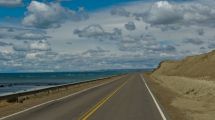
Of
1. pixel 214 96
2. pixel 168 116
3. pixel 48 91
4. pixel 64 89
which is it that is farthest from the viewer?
pixel 64 89

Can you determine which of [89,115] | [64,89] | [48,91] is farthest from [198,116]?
[64,89]

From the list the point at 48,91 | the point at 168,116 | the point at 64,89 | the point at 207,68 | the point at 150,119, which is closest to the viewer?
the point at 150,119

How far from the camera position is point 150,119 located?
59.6ft

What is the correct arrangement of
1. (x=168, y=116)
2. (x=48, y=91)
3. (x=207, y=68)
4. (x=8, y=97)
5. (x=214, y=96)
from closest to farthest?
(x=168, y=116) < (x=8, y=97) < (x=214, y=96) < (x=48, y=91) < (x=207, y=68)

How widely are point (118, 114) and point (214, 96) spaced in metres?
12.5

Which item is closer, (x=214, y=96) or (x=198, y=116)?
(x=198, y=116)

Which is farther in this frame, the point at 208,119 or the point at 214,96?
the point at 214,96

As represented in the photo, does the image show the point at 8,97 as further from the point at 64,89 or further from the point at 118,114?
the point at 64,89

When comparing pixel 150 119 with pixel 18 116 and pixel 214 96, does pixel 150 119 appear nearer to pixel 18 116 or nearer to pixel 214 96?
pixel 18 116

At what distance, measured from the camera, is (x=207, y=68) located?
9562 centimetres

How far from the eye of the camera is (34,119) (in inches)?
719

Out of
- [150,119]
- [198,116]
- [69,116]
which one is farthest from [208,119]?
[69,116]

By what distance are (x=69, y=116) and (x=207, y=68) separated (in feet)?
262

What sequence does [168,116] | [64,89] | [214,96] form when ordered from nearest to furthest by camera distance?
[168,116] → [214,96] → [64,89]
